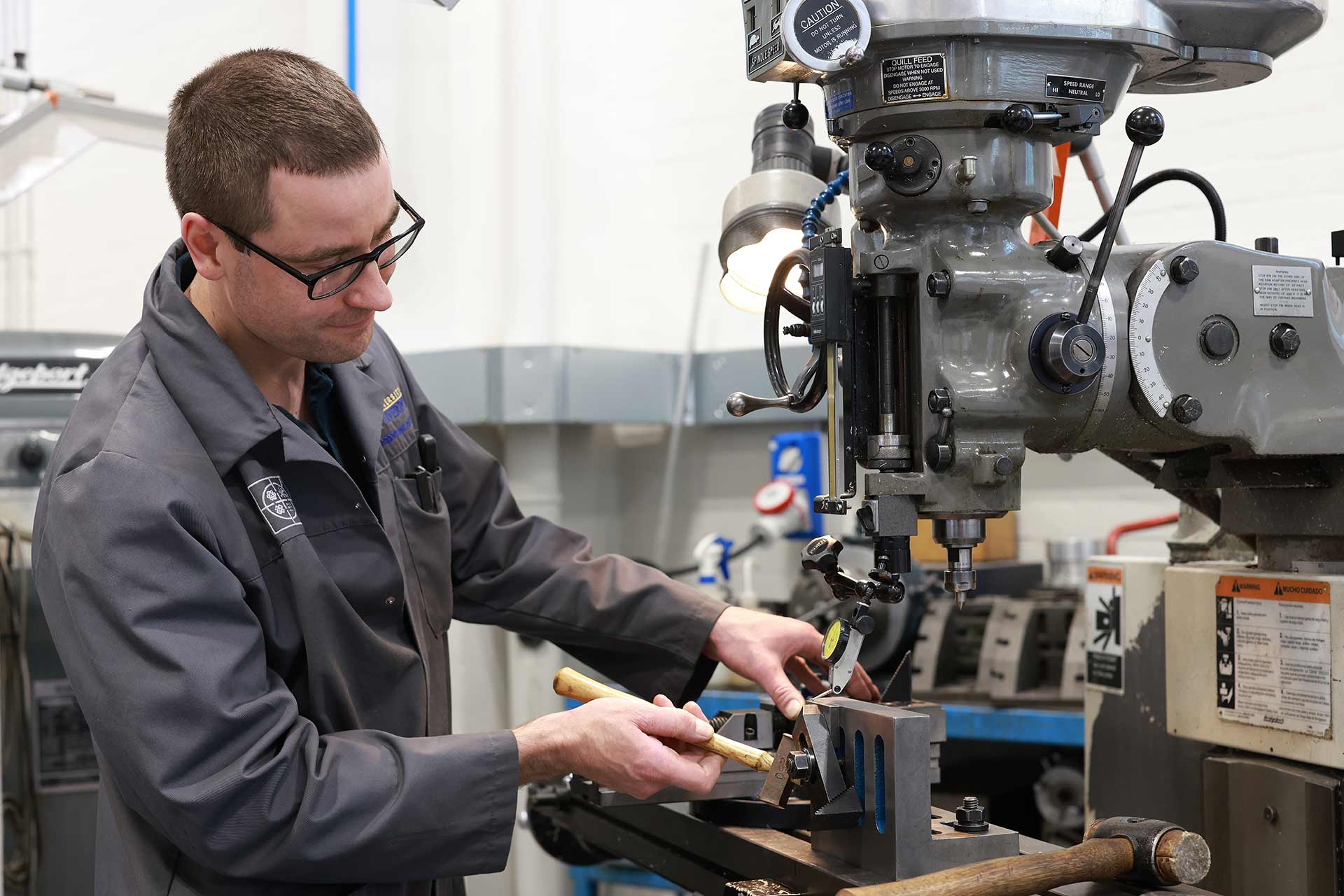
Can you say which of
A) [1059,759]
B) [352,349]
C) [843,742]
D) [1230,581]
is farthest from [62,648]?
[1059,759]

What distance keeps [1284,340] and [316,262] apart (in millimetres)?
911

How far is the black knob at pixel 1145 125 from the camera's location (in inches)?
41.4

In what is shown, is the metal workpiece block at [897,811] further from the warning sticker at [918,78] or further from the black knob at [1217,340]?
the warning sticker at [918,78]

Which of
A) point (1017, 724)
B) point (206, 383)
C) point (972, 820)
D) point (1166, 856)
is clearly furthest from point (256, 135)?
point (1017, 724)

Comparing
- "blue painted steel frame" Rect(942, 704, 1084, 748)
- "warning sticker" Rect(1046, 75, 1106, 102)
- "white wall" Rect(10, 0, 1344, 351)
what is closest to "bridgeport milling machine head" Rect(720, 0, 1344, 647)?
"warning sticker" Rect(1046, 75, 1106, 102)

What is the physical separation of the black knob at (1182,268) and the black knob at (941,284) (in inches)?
8.5

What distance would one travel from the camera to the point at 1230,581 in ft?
4.05

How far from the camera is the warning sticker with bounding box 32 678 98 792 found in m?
2.45

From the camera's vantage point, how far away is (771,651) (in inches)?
54.4

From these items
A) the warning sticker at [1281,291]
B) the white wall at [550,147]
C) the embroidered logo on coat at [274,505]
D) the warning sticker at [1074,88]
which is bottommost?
the embroidered logo on coat at [274,505]

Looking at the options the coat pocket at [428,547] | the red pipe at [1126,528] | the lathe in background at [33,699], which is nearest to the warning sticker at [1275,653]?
the coat pocket at [428,547]

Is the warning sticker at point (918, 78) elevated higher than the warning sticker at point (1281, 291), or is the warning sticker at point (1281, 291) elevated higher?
the warning sticker at point (918, 78)

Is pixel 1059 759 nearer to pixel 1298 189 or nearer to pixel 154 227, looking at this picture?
pixel 1298 189

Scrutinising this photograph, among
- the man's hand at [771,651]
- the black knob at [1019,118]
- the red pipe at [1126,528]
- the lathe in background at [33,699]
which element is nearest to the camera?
the black knob at [1019,118]
